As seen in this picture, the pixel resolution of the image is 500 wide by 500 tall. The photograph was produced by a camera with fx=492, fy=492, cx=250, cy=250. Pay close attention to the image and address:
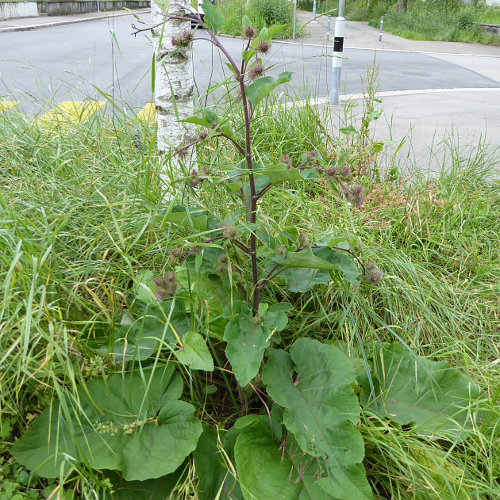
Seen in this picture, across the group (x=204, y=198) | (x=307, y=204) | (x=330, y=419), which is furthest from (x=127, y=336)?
(x=307, y=204)

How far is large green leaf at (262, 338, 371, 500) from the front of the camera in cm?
139

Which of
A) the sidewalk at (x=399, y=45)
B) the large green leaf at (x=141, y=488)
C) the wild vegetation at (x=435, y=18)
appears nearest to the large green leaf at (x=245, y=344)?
the large green leaf at (x=141, y=488)

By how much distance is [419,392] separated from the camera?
1.73m

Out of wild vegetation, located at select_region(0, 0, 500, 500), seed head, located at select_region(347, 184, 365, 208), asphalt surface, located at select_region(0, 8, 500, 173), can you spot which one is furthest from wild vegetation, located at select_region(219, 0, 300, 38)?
seed head, located at select_region(347, 184, 365, 208)

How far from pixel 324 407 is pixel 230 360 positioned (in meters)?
0.34

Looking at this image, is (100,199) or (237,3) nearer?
(100,199)

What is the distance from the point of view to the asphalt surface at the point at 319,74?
490 cm

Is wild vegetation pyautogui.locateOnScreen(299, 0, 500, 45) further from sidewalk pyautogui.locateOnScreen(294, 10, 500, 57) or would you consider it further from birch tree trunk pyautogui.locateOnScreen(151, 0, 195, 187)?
birch tree trunk pyautogui.locateOnScreen(151, 0, 195, 187)

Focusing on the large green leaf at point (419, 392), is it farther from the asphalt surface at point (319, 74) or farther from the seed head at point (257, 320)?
the asphalt surface at point (319, 74)

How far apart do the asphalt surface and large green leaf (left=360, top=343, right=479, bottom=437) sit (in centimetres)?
146

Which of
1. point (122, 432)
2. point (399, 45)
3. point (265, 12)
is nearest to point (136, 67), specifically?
point (122, 432)

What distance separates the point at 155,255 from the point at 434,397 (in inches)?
48.2

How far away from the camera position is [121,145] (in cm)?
288

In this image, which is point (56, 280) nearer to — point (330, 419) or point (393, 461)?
point (330, 419)
